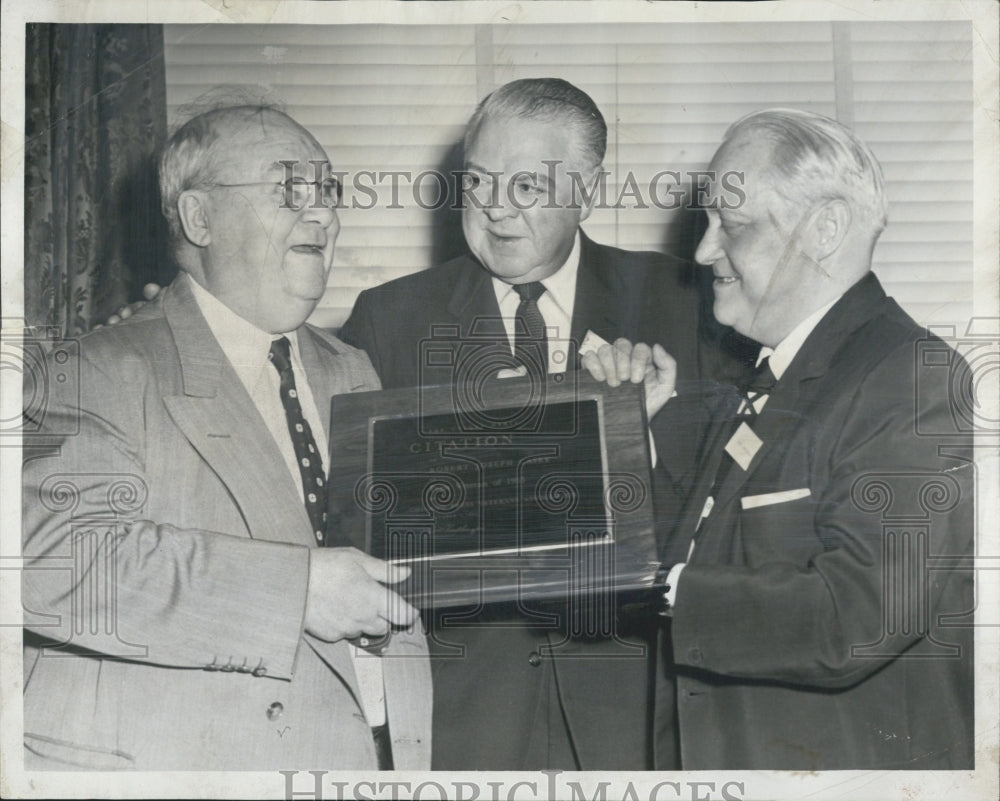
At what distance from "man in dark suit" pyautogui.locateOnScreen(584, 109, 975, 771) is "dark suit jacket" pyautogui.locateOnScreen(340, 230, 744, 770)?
67 millimetres

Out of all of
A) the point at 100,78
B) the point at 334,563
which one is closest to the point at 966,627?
the point at 334,563

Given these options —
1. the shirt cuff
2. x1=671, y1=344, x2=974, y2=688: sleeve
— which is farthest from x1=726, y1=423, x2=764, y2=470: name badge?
the shirt cuff

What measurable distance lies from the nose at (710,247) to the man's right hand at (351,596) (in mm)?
1023

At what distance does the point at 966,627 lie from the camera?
3.01m

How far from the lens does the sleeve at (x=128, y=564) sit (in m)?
2.88

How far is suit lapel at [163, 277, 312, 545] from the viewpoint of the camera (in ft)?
9.54

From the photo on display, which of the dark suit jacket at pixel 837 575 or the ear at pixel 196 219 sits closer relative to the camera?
the dark suit jacket at pixel 837 575

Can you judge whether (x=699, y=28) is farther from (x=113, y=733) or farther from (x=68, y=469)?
(x=113, y=733)

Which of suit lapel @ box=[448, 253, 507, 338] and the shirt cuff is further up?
suit lapel @ box=[448, 253, 507, 338]

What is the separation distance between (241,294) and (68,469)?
59 centimetres

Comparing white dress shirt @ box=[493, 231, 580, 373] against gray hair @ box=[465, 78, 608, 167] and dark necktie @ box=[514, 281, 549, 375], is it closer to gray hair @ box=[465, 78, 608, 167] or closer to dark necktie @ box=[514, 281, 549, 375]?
dark necktie @ box=[514, 281, 549, 375]

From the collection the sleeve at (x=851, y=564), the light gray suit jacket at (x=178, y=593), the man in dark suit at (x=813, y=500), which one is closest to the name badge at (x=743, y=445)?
the man in dark suit at (x=813, y=500)

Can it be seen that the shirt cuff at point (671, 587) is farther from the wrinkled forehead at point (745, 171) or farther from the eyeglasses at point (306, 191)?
the eyeglasses at point (306, 191)

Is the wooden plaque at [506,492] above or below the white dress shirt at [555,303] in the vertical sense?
below
